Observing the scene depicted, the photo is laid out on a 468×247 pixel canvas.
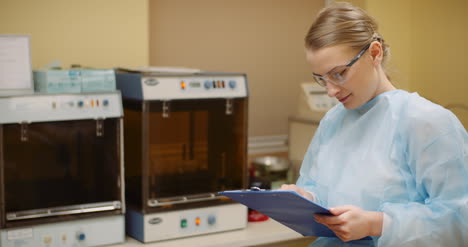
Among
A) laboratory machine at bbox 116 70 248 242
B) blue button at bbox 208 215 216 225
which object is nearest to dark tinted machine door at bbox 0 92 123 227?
laboratory machine at bbox 116 70 248 242

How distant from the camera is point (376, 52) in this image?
1.36 metres

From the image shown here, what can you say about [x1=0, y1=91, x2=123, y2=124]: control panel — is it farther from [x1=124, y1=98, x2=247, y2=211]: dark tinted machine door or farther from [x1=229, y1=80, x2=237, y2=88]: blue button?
[x1=229, y1=80, x2=237, y2=88]: blue button

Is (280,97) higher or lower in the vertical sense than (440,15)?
lower

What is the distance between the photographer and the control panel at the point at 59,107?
1878 mm

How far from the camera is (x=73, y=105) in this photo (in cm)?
198

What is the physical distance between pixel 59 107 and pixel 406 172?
47.0 inches

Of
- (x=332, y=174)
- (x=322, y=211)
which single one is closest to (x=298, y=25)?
(x=332, y=174)

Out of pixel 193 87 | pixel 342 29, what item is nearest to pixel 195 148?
pixel 193 87

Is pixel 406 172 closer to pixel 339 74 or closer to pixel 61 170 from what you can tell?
pixel 339 74

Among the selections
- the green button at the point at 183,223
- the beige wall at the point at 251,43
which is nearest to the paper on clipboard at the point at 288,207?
the green button at the point at 183,223

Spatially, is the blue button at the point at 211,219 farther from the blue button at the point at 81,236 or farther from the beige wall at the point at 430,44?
the beige wall at the point at 430,44

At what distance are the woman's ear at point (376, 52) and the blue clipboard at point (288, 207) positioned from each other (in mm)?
384

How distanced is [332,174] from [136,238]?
3.25 ft

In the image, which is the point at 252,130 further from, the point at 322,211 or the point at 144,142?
the point at 322,211
